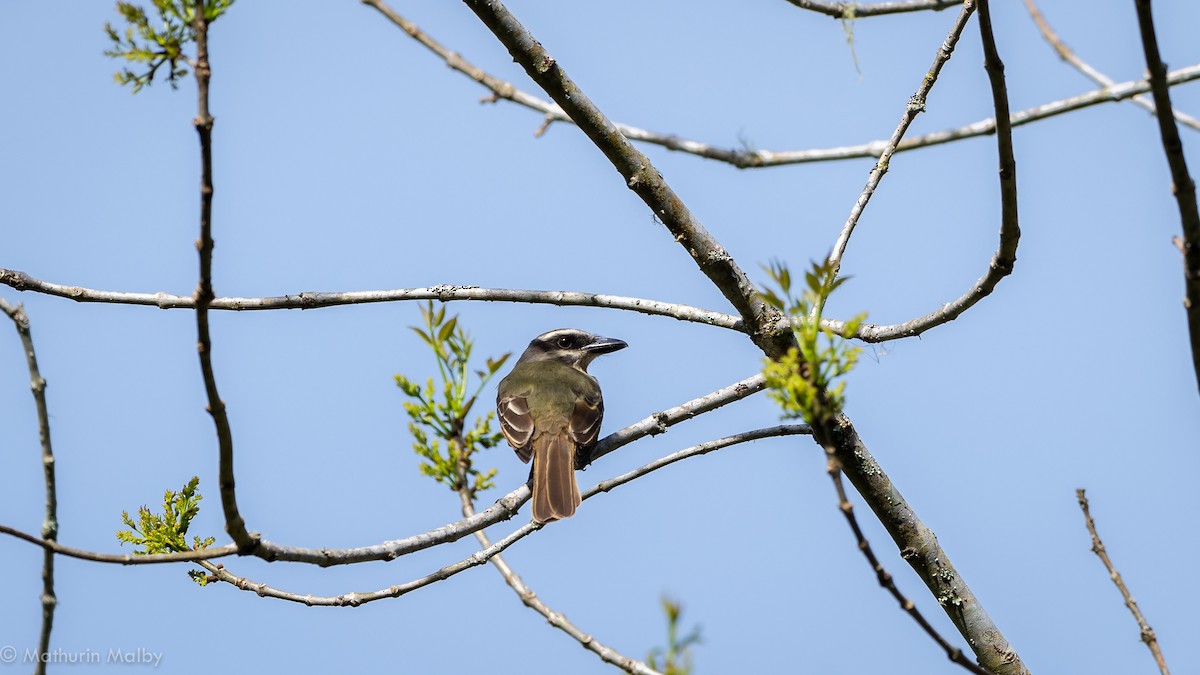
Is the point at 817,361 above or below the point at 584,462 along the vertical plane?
below

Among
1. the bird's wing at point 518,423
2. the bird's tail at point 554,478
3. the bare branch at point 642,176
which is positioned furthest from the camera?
the bird's wing at point 518,423

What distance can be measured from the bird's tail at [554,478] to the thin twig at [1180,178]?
2.95 m

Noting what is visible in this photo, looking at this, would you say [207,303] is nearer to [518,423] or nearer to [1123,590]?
[1123,590]

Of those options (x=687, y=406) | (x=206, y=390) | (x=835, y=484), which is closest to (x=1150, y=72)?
(x=835, y=484)

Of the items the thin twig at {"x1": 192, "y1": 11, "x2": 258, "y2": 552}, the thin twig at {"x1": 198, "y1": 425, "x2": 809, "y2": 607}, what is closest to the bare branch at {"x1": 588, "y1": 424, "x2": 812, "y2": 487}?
the thin twig at {"x1": 198, "y1": 425, "x2": 809, "y2": 607}

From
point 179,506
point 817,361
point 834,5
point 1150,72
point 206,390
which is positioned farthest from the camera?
point 834,5

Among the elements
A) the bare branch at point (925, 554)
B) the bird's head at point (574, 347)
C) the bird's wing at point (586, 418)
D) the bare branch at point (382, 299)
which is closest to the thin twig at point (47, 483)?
the bare branch at point (382, 299)

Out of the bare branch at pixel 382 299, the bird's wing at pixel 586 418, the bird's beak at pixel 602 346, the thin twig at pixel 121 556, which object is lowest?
the thin twig at pixel 121 556

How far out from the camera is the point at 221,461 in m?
2.79

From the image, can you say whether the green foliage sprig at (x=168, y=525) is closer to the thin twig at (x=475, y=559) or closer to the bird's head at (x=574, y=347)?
the thin twig at (x=475, y=559)

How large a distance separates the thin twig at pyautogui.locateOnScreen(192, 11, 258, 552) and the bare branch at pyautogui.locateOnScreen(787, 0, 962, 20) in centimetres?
413

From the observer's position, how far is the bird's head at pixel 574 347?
827cm

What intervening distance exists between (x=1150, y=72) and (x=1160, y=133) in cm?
12

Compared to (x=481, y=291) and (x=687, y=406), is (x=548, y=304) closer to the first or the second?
(x=481, y=291)
